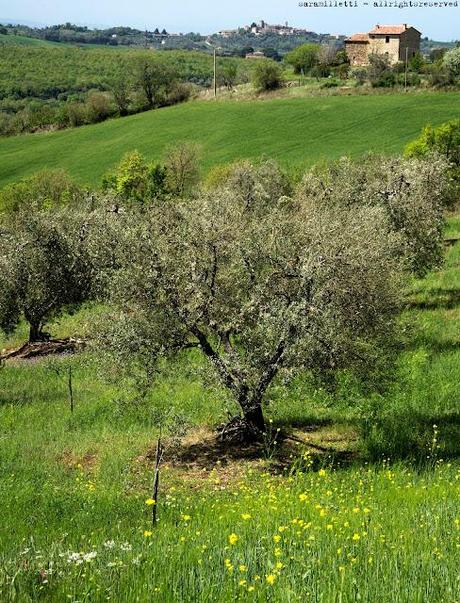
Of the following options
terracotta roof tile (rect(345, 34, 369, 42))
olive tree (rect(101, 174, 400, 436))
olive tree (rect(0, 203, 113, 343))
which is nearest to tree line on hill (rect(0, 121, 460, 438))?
olive tree (rect(101, 174, 400, 436))

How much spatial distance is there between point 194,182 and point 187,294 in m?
58.1

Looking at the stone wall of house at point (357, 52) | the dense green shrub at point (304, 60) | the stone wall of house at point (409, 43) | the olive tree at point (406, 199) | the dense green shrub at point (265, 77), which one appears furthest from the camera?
the stone wall of house at point (409, 43)

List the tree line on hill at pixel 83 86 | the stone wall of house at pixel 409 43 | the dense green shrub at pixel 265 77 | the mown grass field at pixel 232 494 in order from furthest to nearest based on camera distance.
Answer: the stone wall of house at pixel 409 43, the tree line on hill at pixel 83 86, the dense green shrub at pixel 265 77, the mown grass field at pixel 232 494

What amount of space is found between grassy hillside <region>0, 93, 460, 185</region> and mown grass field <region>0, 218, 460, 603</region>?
59.0 meters

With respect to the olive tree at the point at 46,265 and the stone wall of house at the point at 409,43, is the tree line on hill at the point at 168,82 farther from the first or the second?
the olive tree at the point at 46,265

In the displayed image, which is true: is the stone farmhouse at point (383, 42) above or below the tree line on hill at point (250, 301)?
above

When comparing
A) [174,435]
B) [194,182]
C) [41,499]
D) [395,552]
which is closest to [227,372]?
[174,435]

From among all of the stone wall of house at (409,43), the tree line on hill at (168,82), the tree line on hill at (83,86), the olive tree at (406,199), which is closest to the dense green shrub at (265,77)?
the tree line on hill at (168,82)

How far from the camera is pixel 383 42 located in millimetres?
145250

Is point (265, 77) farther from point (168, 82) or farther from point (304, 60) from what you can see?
point (304, 60)

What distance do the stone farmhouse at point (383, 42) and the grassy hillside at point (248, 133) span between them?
46248mm

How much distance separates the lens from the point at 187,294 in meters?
17.3

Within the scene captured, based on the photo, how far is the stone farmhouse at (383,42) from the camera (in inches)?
5625

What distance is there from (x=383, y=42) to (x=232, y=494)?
475 feet
